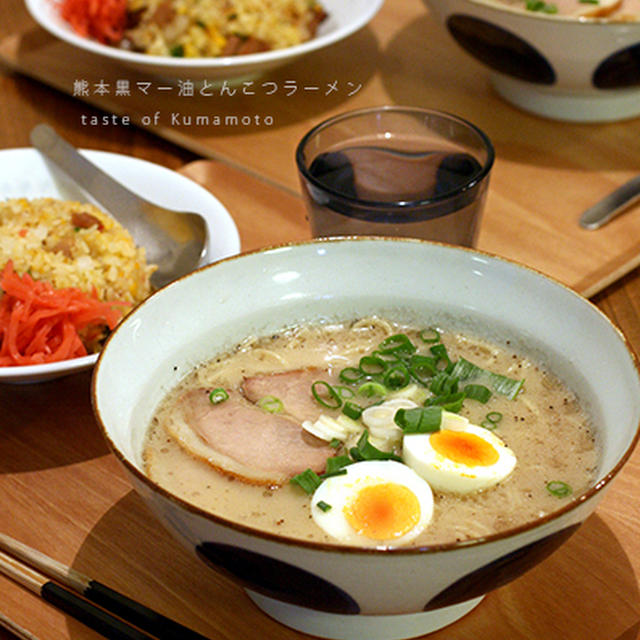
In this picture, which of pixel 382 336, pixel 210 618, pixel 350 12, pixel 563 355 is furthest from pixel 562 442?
pixel 350 12

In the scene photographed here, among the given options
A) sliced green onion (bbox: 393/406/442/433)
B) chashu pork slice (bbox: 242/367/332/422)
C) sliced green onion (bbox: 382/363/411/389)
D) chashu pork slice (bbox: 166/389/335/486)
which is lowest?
chashu pork slice (bbox: 242/367/332/422)

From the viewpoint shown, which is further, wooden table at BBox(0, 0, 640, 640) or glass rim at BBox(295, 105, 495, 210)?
glass rim at BBox(295, 105, 495, 210)

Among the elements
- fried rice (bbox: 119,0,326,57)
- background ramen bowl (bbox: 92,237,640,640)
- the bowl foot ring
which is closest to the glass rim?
background ramen bowl (bbox: 92,237,640,640)

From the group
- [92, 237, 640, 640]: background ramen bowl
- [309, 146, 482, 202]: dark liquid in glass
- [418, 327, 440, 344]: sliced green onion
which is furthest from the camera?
[309, 146, 482, 202]: dark liquid in glass

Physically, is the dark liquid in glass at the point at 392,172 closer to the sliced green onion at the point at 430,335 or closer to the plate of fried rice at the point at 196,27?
the sliced green onion at the point at 430,335

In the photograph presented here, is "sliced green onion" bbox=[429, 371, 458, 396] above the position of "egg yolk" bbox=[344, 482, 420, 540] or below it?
below

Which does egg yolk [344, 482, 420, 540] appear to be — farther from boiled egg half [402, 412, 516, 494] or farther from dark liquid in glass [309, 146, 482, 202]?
dark liquid in glass [309, 146, 482, 202]
